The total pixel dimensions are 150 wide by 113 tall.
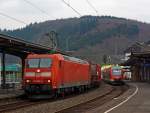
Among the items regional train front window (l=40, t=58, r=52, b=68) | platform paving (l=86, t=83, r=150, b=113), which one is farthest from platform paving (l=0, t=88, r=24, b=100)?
platform paving (l=86, t=83, r=150, b=113)

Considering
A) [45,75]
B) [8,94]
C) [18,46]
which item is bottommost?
[8,94]

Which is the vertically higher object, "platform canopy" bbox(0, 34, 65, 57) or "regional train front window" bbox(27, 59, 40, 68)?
"platform canopy" bbox(0, 34, 65, 57)

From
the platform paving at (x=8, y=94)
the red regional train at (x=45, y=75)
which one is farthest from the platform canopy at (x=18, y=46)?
the platform paving at (x=8, y=94)

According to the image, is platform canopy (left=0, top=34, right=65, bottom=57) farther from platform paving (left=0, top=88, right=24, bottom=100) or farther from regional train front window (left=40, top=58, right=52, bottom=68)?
platform paving (left=0, top=88, right=24, bottom=100)

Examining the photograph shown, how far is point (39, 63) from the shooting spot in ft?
107

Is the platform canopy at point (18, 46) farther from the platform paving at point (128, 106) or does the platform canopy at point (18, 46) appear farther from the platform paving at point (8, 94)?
the platform paving at point (128, 106)

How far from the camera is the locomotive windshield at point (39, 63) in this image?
3262cm

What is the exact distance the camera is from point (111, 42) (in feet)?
636

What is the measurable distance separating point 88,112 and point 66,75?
45.1 ft

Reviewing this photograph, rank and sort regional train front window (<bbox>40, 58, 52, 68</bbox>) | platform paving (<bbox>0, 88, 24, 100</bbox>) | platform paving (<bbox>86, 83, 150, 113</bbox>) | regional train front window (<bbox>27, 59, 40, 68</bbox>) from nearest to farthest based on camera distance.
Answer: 1. platform paving (<bbox>86, 83, 150, 113</bbox>)
2. regional train front window (<bbox>40, 58, 52, 68</bbox>)
3. regional train front window (<bbox>27, 59, 40, 68</bbox>)
4. platform paving (<bbox>0, 88, 24, 100</bbox>)

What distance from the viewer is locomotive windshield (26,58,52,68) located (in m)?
32.6

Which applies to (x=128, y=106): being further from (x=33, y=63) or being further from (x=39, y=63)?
(x=33, y=63)

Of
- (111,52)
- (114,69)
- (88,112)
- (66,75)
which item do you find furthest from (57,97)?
(111,52)

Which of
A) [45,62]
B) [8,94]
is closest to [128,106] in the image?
[45,62]
